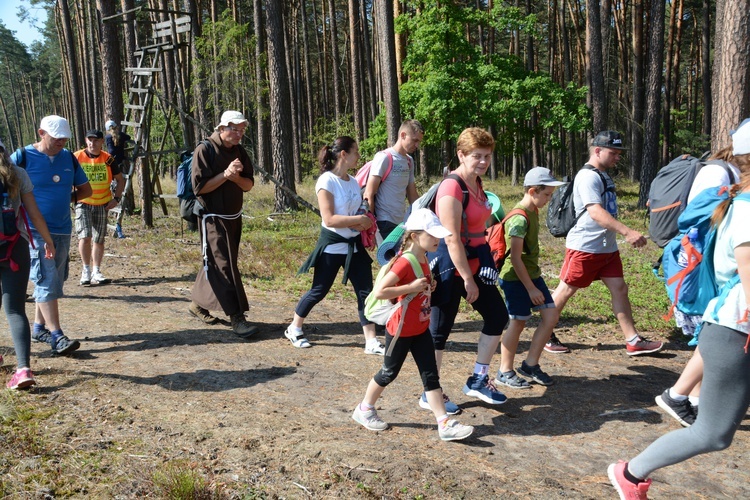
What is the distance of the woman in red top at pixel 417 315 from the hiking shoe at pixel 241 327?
2537 millimetres

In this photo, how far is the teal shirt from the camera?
4875 millimetres

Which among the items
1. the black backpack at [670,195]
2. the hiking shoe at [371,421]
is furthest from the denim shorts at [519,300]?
the hiking shoe at [371,421]

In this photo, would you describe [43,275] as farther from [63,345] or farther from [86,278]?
[86,278]

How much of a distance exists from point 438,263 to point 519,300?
2.95ft

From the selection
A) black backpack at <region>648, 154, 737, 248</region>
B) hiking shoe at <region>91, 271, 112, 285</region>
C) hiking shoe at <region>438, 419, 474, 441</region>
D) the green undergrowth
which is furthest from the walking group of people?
hiking shoe at <region>91, 271, 112, 285</region>

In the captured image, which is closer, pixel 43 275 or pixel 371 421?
pixel 371 421

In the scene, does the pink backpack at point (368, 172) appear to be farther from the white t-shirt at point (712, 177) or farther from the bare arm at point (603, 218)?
the white t-shirt at point (712, 177)

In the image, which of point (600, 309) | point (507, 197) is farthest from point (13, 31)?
point (600, 309)

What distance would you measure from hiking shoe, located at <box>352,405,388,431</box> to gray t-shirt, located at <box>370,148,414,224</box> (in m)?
2.38

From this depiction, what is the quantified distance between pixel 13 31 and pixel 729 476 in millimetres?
87330

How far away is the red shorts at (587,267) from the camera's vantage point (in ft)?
19.0

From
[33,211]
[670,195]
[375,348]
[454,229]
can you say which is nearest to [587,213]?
[670,195]

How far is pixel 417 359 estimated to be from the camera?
4145 millimetres

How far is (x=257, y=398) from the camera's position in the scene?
4.86 m
